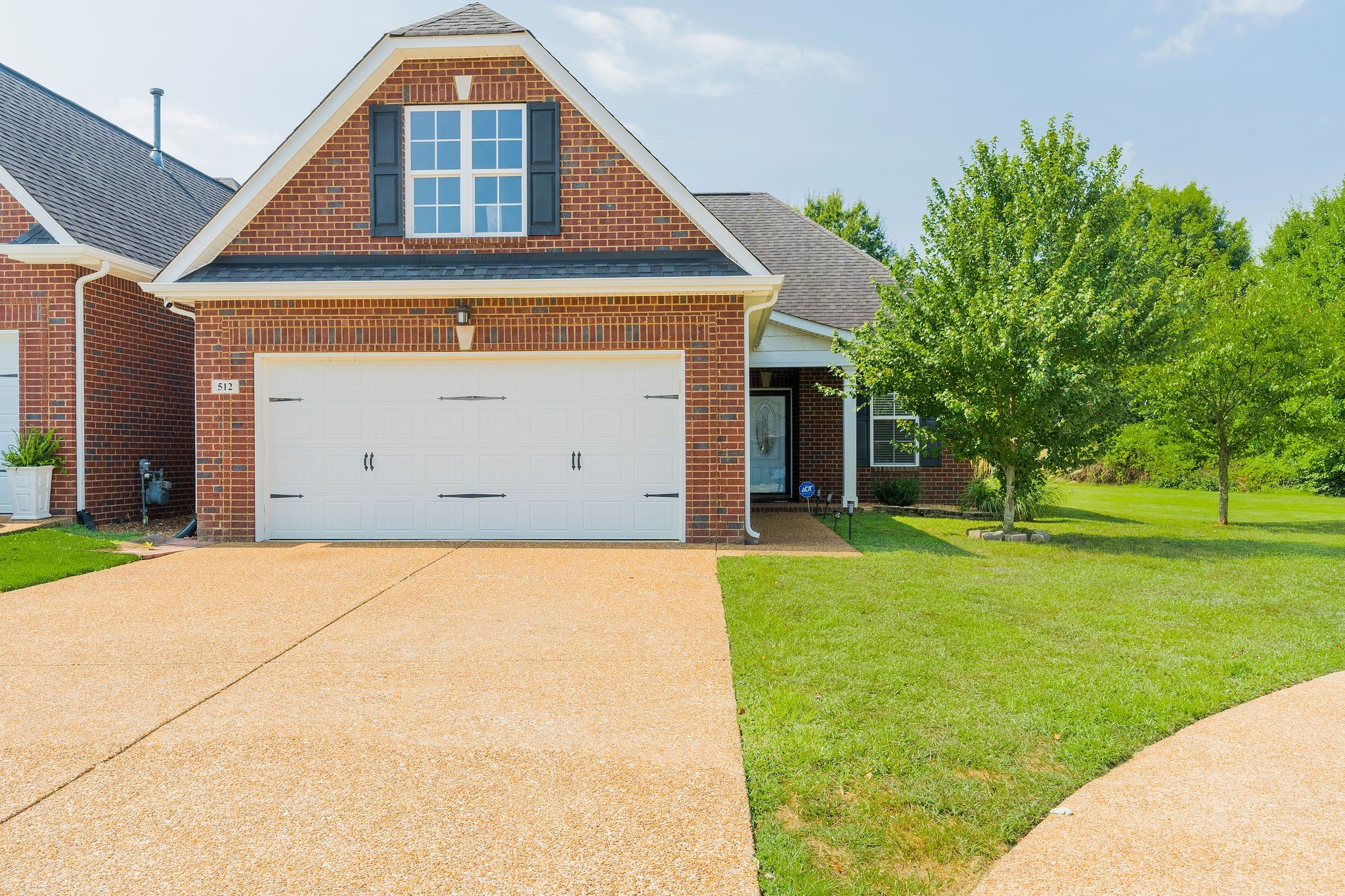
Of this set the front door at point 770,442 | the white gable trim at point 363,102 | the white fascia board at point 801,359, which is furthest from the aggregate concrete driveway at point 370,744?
the front door at point 770,442

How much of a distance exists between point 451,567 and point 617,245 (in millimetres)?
4504

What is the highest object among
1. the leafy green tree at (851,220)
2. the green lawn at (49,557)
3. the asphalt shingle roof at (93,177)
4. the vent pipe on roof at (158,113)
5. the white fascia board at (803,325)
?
the leafy green tree at (851,220)

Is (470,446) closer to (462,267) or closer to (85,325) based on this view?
(462,267)

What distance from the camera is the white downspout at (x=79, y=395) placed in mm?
10578

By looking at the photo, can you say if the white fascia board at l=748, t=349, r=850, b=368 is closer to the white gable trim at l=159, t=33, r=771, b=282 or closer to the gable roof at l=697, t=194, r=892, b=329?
the gable roof at l=697, t=194, r=892, b=329

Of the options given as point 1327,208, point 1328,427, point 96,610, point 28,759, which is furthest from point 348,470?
point 1327,208

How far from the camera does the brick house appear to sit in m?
9.43

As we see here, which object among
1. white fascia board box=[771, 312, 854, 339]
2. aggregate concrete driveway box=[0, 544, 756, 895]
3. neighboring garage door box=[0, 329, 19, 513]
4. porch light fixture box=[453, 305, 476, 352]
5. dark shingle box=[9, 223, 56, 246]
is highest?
dark shingle box=[9, 223, 56, 246]

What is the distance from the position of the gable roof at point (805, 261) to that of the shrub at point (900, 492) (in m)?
3.08

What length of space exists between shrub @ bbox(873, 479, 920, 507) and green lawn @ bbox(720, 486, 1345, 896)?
5199 millimetres

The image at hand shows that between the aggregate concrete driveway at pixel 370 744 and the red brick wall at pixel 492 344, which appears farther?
the red brick wall at pixel 492 344

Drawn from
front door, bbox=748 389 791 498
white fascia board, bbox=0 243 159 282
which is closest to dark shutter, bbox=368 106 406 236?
white fascia board, bbox=0 243 159 282

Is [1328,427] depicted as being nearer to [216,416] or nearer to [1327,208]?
[216,416]

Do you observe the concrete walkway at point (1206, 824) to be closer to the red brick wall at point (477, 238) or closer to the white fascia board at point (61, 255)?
the red brick wall at point (477, 238)
